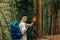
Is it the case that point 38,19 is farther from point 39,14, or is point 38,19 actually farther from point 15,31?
point 15,31

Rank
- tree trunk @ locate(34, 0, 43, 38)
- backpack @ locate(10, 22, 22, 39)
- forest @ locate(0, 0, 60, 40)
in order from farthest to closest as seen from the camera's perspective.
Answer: tree trunk @ locate(34, 0, 43, 38), forest @ locate(0, 0, 60, 40), backpack @ locate(10, 22, 22, 39)

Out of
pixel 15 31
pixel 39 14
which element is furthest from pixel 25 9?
pixel 15 31

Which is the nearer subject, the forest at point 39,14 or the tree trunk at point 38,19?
the forest at point 39,14

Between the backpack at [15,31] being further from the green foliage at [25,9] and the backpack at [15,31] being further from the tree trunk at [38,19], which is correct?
the tree trunk at [38,19]

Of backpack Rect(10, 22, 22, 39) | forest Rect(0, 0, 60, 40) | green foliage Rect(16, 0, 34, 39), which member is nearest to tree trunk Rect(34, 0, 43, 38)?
forest Rect(0, 0, 60, 40)

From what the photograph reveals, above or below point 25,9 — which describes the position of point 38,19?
below

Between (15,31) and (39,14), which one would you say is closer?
(15,31)

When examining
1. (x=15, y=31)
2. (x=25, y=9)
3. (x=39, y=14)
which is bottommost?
(x=15, y=31)

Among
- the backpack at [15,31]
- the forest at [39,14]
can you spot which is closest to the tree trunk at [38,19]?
the forest at [39,14]

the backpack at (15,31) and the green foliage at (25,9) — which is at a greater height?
the green foliage at (25,9)

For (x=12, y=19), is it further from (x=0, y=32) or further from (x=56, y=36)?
(x=56, y=36)

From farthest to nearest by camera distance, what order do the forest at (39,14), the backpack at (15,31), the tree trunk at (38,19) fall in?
the tree trunk at (38,19) → the forest at (39,14) → the backpack at (15,31)

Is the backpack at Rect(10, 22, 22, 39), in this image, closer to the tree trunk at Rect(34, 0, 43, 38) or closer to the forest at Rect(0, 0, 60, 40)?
the forest at Rect(0, 0, 60, 40)

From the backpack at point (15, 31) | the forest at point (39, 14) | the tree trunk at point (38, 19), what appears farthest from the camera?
the tree trunk at point (38, 19)
